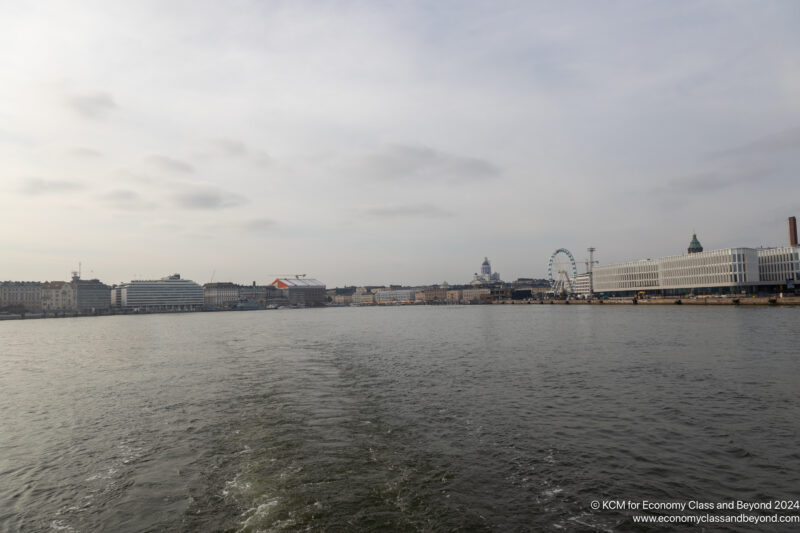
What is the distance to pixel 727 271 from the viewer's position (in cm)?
13738

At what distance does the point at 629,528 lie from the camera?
930cm

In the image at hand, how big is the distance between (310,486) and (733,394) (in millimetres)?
19119

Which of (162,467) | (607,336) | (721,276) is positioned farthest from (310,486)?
(721,276)

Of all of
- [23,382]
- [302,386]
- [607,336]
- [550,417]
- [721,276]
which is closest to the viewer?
[550,417]

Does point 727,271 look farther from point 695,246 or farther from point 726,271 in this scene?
point 695,246

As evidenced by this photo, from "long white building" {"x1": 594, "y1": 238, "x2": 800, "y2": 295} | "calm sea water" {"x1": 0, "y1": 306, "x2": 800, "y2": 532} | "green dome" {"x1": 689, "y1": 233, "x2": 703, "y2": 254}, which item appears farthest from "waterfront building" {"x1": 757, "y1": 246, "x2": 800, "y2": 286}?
"calm sea water" {"x1": 0, "y1": 306, "x2": 800, "y2": 532}

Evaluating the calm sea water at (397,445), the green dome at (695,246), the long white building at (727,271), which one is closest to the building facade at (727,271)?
the long white building at (727,271)

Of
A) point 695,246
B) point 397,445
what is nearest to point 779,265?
point 695,246

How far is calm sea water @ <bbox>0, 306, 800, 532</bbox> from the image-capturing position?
33.6ft

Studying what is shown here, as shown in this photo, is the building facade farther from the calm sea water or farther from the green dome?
the calm sea water

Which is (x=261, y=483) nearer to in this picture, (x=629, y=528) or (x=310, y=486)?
(x=310, y=486)

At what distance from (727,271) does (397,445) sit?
158m

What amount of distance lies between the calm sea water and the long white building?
129901 millimetres

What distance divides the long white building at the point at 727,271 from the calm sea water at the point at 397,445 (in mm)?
129901
